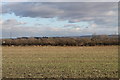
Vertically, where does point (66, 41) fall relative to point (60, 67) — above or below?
above

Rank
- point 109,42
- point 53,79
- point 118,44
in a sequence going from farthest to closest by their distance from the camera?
1. point 109,42
2. point 118,44
3. point 53,79

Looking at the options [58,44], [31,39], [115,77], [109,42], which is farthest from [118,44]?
[115,77]

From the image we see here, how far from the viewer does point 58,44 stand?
64.4 meters

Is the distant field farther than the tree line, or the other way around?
the tree line

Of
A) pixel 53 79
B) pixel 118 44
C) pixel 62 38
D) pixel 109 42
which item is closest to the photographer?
pixel 53 79

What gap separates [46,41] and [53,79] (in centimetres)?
5381

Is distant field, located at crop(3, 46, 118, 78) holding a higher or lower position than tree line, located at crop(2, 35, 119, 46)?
lower

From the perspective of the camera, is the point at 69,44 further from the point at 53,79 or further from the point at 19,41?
the point at 53,79

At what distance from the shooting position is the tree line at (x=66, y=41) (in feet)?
206

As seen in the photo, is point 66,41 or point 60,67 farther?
point 66,41

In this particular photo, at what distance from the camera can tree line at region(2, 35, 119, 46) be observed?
206 ft

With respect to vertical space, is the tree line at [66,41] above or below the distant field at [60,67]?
above

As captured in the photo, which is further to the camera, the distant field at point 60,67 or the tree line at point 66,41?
the tree line at point 66,41

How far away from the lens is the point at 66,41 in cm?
6400
